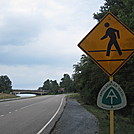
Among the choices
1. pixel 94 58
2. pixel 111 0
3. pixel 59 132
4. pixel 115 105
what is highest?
pixel 111 0

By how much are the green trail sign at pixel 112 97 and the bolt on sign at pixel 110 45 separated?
343mm

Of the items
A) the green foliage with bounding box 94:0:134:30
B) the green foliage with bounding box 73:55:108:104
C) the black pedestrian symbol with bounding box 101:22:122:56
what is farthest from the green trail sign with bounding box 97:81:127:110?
the green foliage with bounding box 73:55:108:104

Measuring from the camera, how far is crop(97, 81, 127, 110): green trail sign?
3975 mm

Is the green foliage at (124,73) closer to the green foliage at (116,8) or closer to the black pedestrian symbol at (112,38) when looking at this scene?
the green foliage at (116,8)

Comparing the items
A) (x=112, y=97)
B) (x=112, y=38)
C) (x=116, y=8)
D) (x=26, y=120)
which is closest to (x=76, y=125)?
(x=26, y=120)

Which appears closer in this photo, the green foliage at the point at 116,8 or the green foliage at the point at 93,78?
the green foliage at the point at 116,8

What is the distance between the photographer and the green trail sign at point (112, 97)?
13.0ft

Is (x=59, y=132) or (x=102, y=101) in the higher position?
(x=102, y=101)

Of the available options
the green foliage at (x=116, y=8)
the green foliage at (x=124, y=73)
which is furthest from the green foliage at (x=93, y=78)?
the green foliage at (x=116, y=8)

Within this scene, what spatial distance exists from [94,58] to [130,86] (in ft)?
52.8

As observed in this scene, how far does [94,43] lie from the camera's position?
Result: 4434mm

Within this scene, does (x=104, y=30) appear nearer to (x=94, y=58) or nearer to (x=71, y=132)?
(x=94, y=58)

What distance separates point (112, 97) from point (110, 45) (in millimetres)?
1025

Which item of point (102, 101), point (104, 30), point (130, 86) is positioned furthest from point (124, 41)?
point (130, 86)
